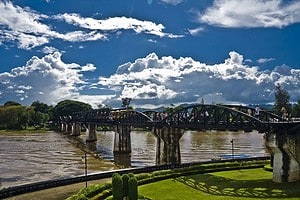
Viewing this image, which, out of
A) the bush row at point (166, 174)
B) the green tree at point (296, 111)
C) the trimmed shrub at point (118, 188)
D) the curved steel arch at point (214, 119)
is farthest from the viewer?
the green tree at point (296, 111)

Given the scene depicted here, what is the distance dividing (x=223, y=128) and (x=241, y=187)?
627 inches

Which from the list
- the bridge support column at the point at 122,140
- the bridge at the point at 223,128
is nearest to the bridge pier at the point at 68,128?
the bridge at the point at 223,128

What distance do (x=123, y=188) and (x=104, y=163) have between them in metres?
46.8

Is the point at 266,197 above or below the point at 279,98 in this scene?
below

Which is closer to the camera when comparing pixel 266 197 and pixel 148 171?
pixel 266 197

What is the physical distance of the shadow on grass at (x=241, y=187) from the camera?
41.0 meters

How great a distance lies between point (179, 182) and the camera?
4931cm

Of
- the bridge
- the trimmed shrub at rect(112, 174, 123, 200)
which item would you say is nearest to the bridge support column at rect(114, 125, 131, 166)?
the bridge

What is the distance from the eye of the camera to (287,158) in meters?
48.4

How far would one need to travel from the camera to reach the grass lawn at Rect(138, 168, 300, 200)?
40469 millimetres

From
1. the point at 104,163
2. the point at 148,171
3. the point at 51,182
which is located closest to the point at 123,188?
the point at 51,182

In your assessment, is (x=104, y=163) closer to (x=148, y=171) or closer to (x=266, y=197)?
(x=148, y=171)

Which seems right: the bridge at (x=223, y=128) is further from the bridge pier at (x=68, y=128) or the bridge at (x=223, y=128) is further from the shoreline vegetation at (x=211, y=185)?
the bridge pier at (x=68, y=128)

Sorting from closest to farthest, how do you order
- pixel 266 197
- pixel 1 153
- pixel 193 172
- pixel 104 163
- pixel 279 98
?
pixel 266 197
pixel 193 172
pixel 104 163
pixel 1 153
pixel 279 98
